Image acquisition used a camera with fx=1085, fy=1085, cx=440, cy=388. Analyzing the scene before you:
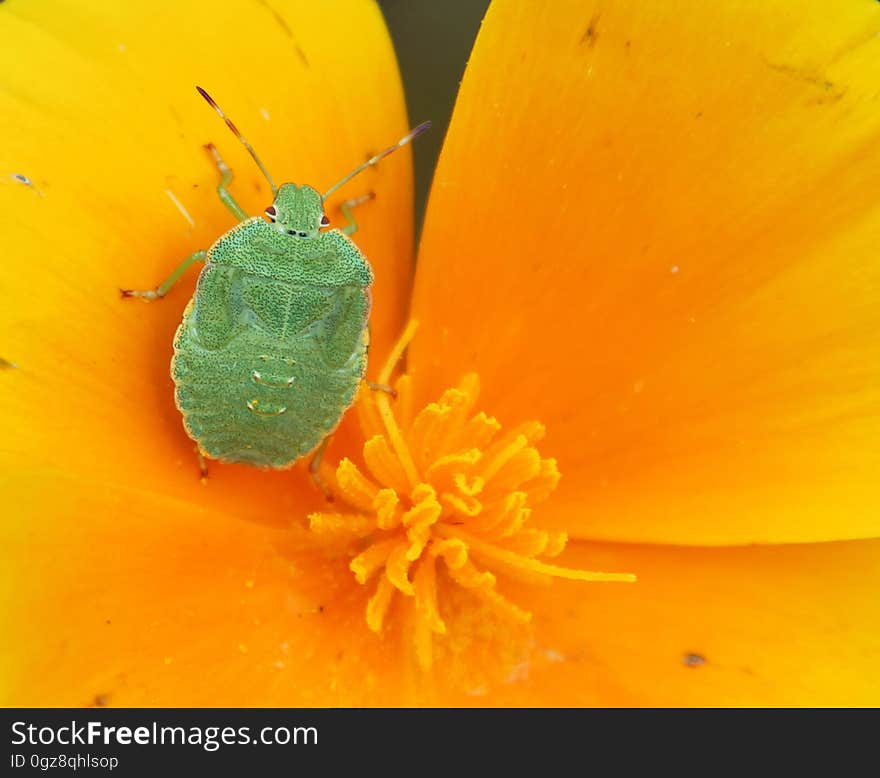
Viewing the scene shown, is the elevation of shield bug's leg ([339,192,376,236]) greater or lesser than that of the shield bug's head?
greater

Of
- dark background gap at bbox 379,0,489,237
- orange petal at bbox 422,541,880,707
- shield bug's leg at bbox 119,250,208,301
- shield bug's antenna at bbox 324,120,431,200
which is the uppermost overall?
dark background gap at bbox 379,0,489,237

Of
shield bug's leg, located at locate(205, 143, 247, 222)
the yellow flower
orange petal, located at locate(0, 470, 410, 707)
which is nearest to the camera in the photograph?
orange petal, located at locate(0, 470, 410, 707)

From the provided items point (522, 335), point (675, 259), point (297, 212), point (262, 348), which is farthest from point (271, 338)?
point (675, 259)

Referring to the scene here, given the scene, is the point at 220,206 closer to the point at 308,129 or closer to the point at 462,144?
the point at 308,129

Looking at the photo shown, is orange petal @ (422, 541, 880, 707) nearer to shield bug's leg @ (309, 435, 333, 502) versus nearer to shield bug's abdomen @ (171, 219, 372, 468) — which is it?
shield bug's leg @ (309, 435, 333, 502)

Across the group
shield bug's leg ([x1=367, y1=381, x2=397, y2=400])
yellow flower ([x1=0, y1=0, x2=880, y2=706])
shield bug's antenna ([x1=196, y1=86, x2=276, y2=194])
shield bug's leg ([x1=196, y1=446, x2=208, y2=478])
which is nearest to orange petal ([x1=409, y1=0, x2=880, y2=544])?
yellow flower ([x1=0, y1=0, x2=880, y2=706])

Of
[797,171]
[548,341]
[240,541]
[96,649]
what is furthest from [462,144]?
[96,649]

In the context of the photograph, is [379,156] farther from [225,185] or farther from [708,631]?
[708,631]
